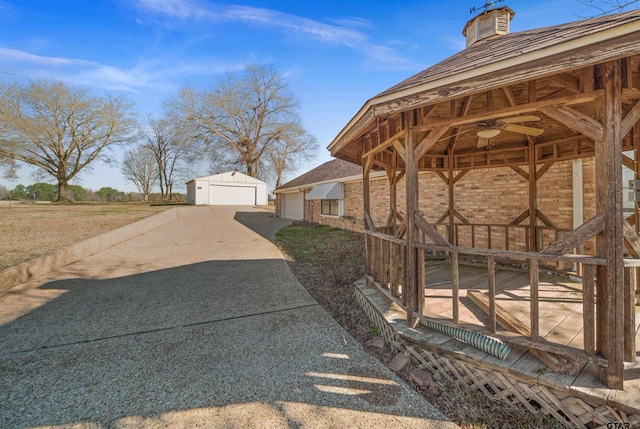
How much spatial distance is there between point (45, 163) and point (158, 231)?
26.1m

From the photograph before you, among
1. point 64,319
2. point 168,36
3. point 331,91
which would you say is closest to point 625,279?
point 64,319

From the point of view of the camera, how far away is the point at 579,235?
87.6 inches

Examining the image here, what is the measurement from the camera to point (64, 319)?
13.4 ft

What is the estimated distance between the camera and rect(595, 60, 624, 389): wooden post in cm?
208

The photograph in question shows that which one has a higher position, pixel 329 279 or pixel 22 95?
pixel 22 95

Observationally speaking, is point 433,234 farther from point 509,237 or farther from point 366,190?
point 509,237

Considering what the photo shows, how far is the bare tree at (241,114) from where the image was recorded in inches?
1193

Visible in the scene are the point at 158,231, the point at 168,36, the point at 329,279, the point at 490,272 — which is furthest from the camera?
the point at 158,231

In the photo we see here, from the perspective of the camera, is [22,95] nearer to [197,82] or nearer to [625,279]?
[197,82]

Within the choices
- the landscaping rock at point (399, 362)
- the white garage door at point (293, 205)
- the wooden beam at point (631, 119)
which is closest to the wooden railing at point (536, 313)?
the landscaping rock at point (399, 362)

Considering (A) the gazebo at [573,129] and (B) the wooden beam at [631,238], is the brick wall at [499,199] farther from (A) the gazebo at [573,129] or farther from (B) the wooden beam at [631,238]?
(B) the wooden beam at [631,238]

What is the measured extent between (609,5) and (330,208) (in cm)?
1210

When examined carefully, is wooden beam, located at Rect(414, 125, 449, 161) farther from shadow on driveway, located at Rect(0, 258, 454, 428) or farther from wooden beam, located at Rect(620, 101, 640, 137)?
shadow on driveway, located at Rect(0, 258, 454, 428)

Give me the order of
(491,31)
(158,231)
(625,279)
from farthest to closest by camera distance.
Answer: (158,231) < (491,31) < (625,279)
